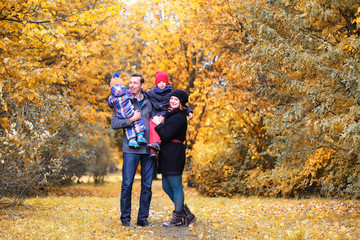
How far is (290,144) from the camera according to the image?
22.9 ft

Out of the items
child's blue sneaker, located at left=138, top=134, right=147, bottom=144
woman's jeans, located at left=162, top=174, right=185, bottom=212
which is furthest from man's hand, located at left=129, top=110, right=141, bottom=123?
woman's jeans, located at left=162, top=174, right=185, bottom=212

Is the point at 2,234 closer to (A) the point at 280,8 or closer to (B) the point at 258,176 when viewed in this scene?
(A) the point at 280,8

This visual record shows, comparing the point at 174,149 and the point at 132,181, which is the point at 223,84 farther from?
the point at 132,181

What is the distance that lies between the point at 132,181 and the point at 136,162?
292 mm

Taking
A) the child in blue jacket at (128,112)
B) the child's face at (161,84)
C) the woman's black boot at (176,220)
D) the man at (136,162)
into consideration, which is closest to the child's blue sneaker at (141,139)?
the child in blue jacket at (128,112)

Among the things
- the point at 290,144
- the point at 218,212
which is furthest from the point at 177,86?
the point at 290,144

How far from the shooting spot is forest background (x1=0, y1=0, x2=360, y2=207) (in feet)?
20.3

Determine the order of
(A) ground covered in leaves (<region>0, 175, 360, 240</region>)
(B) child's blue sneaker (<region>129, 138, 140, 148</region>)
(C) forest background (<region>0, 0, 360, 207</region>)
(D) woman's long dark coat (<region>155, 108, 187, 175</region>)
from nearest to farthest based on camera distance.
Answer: (A) ground covered in leaves (<region>0, 175, 360, 240</region>) → (B) child's blue sneaker (<region>129, 138, 140, 148</region>) → (D) woman's long dark coat (<region>155, 108, 187, 175</region>) → (C) forest background (<region>0, 0, 360, 207</region>)

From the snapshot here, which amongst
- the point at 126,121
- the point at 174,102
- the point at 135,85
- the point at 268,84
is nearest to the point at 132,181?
the point at 126,121

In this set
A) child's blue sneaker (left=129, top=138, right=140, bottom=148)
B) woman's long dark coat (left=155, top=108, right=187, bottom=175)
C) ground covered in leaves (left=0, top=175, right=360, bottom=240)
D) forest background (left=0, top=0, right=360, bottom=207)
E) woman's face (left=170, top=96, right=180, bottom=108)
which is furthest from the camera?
forest background (left=0, top=0, right=360, bottom=207)

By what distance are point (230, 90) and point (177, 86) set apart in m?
5.33

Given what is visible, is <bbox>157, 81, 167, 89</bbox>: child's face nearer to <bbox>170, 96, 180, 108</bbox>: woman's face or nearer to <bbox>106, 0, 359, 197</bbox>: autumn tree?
<bbox>170, 96, 180, 108</bbox>: woman's face

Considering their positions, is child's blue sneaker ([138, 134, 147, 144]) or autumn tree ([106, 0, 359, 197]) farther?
autumn tree ([106, 0, 359, 197])

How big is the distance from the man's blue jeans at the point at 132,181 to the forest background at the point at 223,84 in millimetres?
1619
